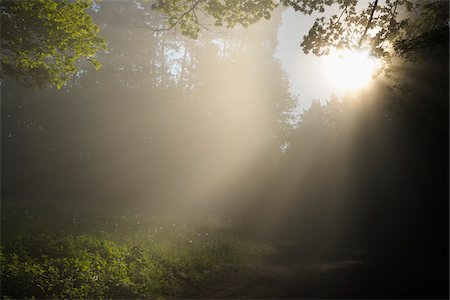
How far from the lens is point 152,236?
12883 millimetres

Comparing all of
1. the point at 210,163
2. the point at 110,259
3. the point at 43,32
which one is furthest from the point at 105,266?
the point at 210,163

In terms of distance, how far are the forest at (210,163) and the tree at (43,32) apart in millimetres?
48

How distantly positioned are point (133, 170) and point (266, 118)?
12119 millimetres

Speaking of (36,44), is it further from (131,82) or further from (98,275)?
(131,82)

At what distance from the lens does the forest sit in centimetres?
844

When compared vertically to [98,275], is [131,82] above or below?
above

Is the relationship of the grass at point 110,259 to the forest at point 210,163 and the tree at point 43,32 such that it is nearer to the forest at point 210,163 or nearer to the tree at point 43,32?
the forest at point 210,163

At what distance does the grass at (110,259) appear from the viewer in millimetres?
7277

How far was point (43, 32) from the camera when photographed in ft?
27.9

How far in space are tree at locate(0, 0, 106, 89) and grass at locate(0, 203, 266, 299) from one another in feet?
15.4

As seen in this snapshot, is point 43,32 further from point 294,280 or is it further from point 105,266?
point 294,280

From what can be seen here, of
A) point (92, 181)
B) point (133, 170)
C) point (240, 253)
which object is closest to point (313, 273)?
point (240, 253)

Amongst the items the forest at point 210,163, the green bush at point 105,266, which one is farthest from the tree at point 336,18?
the green bush at point 105,266

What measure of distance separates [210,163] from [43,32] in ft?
62.2
